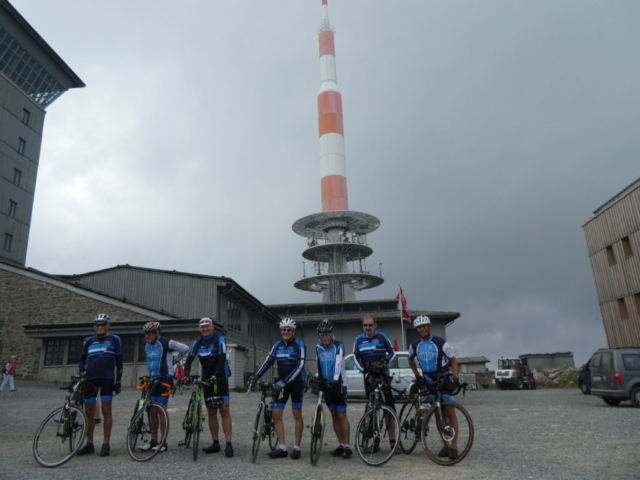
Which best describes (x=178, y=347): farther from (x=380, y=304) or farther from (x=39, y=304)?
(x=380, y=304)

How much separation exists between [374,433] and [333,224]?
51490 millimetres

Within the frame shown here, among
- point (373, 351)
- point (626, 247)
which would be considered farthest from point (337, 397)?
point (626, 247)

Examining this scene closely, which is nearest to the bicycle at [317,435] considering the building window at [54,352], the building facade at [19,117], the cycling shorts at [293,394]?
the cycling shorts at [293,394]

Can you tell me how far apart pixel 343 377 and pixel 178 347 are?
8.25 feet

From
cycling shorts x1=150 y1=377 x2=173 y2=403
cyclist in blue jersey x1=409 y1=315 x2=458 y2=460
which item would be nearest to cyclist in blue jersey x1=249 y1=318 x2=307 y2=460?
cycling shorts x1=150 y1=377 x2=173 y2=403

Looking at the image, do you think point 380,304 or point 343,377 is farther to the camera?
point 380,304

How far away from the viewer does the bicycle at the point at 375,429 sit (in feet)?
20.5

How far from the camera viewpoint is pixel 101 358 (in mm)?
7156

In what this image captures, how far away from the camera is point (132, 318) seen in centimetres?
2462

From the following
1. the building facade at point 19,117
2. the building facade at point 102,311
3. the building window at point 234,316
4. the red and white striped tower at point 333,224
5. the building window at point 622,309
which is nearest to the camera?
the building facade at point 102,311

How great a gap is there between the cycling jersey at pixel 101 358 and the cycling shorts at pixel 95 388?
55mm

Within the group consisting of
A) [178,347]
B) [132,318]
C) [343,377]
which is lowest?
[343,377]

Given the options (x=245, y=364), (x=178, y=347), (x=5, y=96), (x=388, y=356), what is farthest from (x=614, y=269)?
(x=5, y=96)

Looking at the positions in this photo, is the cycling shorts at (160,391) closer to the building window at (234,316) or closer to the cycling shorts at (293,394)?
the cycling shorts at (293,394)
